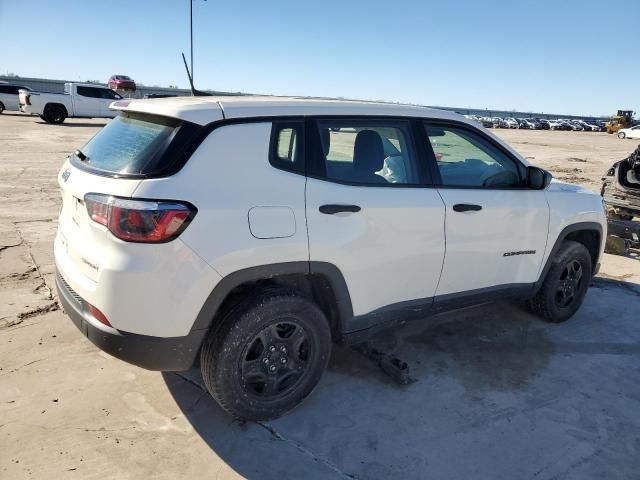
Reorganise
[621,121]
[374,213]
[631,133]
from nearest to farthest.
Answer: [374,213], [631,133], [621,121]

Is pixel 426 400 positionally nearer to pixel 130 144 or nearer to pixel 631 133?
pixel 130 144

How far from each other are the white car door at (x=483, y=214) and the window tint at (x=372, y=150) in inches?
8.4

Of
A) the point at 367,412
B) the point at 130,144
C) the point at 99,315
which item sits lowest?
the point at 367,412

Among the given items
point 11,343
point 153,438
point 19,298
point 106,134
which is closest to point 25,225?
Result: point 19,298

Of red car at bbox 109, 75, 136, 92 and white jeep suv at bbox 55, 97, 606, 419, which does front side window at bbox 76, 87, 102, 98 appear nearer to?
red car at bbox 109, 75, 136, 92

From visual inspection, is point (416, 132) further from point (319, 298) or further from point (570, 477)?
point (570, 477)

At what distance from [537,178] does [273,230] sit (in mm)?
2200

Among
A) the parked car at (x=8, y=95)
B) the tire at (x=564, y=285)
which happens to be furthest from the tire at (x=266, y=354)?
the parked car at (x=8, y=95)

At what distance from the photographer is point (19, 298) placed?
14.7 feet

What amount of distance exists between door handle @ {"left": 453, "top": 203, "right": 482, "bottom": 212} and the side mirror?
59 centimetres

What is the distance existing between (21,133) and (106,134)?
18209 millimetres

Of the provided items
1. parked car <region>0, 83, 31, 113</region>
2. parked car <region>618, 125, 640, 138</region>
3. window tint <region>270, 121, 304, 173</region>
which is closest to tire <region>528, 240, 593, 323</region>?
window tint <region>270, 121, 304, 173</region>

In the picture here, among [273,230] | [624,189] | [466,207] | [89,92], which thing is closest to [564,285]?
[466,207]

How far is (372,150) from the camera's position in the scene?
335cm
